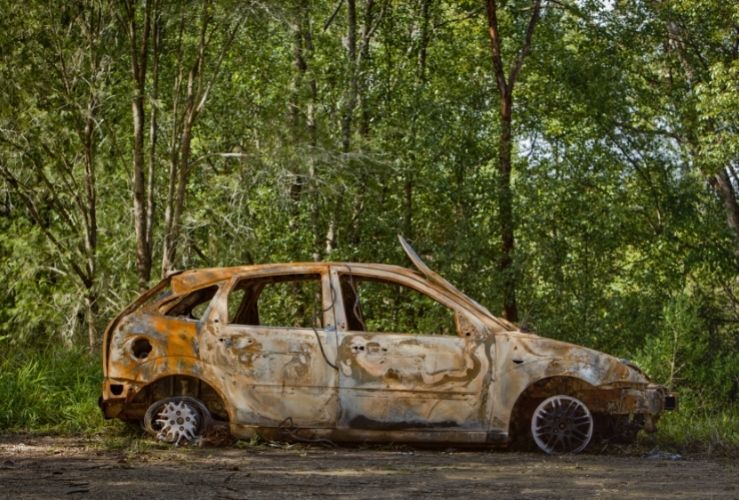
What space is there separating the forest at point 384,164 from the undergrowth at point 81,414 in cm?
4

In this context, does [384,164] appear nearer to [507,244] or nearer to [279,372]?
[507,244]

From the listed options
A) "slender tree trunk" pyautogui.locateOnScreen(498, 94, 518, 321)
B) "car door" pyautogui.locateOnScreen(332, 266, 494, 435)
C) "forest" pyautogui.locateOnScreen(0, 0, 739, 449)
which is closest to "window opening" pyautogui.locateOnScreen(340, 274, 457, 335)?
"forest" pyautogui.locateOnScreen(0, 0, 739, 449)

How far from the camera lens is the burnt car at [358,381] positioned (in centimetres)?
986

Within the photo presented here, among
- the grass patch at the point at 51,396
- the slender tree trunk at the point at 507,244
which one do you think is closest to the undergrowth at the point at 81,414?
the grass patch at the point at 51,396

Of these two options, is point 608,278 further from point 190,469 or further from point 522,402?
point 190,469

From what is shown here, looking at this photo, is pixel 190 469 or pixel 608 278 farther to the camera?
pixel 608 278

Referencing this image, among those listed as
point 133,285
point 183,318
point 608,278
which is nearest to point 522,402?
point 183,318

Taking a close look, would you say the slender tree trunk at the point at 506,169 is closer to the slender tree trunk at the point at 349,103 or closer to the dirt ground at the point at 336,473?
the slender tree trunk at the point at 349,103

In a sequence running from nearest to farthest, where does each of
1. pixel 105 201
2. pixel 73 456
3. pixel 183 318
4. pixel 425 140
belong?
pixel 73 456 → pixel 183 318 → pixel 105 201 → pixel 425 140

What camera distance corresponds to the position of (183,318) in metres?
10.1

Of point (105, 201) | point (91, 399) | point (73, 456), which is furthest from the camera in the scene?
point (105, 201)

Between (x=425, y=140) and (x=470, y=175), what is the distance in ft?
3.70

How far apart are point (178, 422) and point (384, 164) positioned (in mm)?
9894

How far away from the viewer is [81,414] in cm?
1116
